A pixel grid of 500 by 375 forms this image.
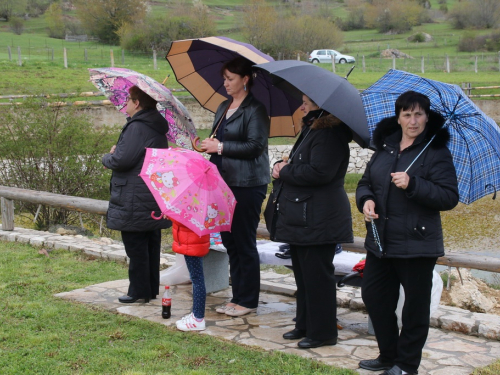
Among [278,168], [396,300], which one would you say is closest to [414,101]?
[278,168]

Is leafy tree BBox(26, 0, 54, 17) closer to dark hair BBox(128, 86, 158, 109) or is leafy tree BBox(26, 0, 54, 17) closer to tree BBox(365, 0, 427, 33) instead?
tree BBox(365, 0, 427, 33)

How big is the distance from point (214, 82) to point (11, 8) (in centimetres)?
6819

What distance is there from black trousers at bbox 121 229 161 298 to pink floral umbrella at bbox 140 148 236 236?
905 mm

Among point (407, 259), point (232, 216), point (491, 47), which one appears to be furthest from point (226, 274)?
point (491, 47)

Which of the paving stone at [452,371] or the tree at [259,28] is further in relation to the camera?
the tree at [259,28]

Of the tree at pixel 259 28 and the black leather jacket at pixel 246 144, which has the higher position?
the tree at pixel 259 28

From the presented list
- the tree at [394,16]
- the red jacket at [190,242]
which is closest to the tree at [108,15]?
the tree at [394,16]

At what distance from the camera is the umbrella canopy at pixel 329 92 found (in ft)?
13.8

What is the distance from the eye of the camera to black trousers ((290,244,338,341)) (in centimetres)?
450

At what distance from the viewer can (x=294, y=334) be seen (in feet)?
15.5

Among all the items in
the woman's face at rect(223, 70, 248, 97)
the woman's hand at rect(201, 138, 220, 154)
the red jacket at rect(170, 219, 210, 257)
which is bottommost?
the red jacket at rect(170, 219, 210, 257)

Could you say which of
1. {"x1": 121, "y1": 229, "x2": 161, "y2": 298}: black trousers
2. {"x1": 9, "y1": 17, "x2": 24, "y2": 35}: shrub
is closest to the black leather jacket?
{"x1": 121, "y1": 229, "x2": 161, "y2": 298}: black trousers

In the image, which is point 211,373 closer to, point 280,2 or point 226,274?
point 226,274

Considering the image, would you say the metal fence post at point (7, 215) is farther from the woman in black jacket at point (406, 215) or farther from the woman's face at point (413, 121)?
the woman's face at point (413, 121)
